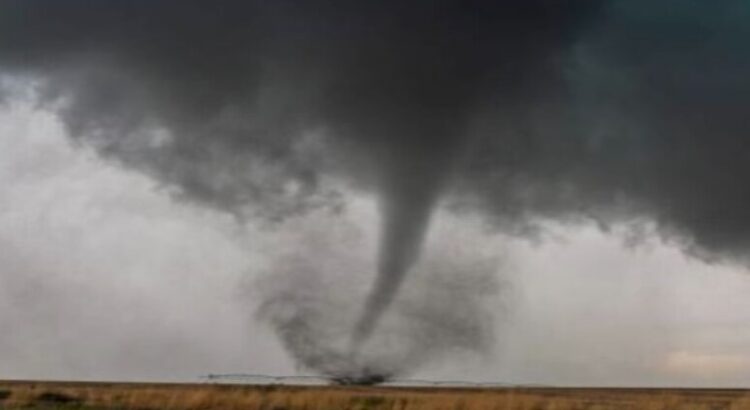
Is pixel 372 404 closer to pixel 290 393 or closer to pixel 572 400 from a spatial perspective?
pixel 290 393

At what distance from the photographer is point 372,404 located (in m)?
45.8

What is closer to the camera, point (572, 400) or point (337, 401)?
point (337, 401)

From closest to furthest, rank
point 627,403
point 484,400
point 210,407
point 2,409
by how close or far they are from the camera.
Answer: point 2,409
point 210,407
point 484,400
point 627,403

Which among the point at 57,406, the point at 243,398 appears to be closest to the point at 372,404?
the point at 243,398

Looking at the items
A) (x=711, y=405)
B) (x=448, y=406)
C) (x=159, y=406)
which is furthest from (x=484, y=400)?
(x=159, y=406)

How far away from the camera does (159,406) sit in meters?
43.2

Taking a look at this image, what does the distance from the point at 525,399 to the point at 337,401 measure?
8.40 meters

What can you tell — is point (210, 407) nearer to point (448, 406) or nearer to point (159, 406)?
point (159, 406)

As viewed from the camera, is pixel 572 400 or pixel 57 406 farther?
pixel 572 400

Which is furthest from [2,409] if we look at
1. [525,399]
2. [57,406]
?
[525,399]

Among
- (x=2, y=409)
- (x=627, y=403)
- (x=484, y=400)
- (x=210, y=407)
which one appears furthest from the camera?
(x=627, y=403)

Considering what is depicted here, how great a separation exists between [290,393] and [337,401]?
19.7ft

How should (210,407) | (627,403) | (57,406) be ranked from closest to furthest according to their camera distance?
1. (57,406)
2. (210,407)
3. (627,403)

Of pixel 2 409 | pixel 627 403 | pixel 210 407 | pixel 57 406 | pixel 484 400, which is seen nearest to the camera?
pixel 2 409
